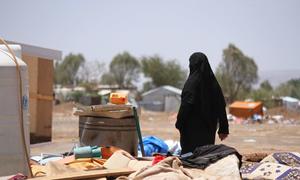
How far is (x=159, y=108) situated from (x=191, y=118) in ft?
154

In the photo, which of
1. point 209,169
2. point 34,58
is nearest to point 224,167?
point 209,169

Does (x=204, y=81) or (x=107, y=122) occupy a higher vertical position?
(x=204, y=81)

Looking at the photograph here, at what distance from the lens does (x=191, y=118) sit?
5.67 metres

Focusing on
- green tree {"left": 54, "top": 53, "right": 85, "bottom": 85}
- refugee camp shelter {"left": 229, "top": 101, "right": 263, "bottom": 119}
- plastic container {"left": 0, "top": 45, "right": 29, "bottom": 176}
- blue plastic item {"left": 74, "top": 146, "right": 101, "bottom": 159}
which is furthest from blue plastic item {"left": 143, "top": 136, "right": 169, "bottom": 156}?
green tree {"left": 54, "top": 53, "right": 85, "bottom": 85}

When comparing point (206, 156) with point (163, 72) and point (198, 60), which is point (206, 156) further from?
point (163, 72)

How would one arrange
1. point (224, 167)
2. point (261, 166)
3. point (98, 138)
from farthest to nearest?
1. point (98, 138)
2. point (261, 166)
3. point (224, 167)

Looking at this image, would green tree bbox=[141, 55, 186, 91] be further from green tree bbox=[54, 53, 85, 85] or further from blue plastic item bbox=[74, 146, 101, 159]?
blue plastic item bbox=[74, 146, 101, 159]

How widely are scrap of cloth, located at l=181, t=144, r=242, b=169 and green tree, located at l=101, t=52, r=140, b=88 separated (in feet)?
256

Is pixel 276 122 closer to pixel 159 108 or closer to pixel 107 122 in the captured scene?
pixel 159 108

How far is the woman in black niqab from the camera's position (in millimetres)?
5609

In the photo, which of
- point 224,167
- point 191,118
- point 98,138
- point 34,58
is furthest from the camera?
point 34,58

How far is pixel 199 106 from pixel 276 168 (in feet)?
5.72

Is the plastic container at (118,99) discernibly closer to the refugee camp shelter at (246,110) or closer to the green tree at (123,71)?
the refugee camp shelter at (246,110)

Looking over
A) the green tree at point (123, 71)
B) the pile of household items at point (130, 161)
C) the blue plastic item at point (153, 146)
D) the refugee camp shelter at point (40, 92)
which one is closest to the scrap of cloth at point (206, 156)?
the pile of household items at point (130, 161)
